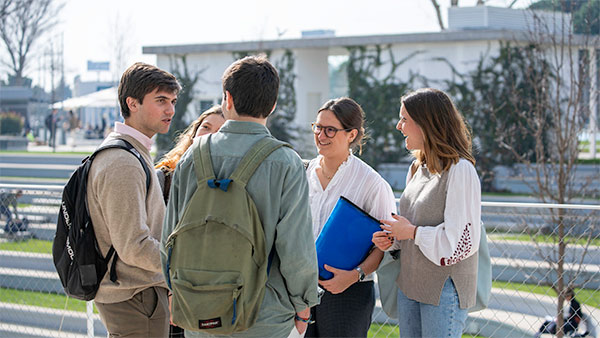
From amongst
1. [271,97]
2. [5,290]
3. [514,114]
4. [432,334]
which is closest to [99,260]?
[271,97]

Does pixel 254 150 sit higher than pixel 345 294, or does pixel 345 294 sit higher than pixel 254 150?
pixel 254 150

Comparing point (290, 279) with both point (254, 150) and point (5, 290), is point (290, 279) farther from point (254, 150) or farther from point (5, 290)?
point (5, 290)

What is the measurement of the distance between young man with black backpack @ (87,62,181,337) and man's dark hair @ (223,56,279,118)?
68 centimetres

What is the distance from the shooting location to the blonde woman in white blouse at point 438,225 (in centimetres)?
261

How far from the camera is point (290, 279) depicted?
2062 mm

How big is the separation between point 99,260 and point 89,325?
6.16 ft

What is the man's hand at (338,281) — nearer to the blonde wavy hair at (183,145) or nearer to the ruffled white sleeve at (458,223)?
the ruffled white sleeve at (458,223)

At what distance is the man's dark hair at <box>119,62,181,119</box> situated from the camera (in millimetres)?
2684

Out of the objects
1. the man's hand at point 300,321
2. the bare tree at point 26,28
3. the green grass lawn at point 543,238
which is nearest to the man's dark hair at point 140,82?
the man's hand at point 300,321

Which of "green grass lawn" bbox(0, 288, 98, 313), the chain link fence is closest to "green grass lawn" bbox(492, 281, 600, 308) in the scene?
the chain link fence

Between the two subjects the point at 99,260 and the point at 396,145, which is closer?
the point at 99,260

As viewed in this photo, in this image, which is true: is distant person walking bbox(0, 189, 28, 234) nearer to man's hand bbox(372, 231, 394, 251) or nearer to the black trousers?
the black trousers

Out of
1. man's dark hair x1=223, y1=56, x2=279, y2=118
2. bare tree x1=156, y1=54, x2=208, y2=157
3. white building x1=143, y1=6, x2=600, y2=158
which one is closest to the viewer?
man's dark hair x1=223, y1=56, x2=279, y2=118

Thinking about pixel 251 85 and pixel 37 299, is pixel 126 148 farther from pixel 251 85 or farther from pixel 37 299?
pixel 37 299
